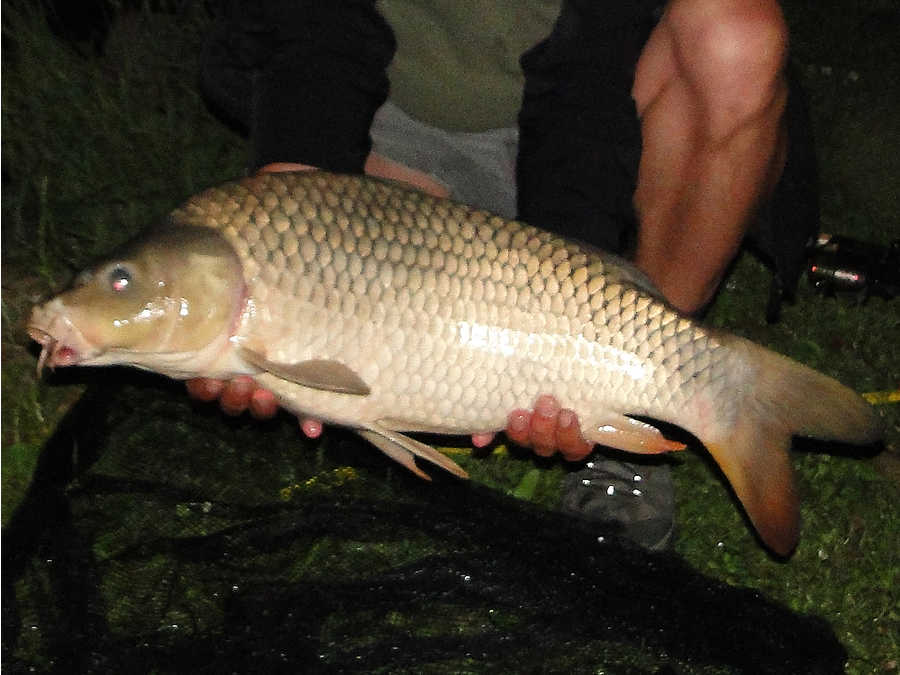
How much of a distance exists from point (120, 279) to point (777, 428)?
1.11 meters

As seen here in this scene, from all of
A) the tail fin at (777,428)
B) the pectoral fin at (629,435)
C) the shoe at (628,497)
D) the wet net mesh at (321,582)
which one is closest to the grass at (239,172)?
the wet net mesh at (321,582)

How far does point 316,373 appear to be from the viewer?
171cm

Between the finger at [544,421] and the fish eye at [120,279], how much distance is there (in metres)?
0.68

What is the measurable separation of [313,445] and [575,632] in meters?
0.70

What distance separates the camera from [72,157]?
3.36m

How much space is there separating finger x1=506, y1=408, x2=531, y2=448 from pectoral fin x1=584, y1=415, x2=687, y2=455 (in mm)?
106

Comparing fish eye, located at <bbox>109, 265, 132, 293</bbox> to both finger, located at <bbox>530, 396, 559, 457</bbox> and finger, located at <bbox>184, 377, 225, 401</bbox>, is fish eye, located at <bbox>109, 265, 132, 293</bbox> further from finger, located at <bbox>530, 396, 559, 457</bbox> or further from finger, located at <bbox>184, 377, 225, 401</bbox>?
finger, located at <bbox>530, 396, 559, 457</bbox>

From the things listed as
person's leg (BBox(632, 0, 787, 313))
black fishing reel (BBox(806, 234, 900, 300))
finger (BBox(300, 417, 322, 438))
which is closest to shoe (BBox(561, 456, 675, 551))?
person's leg (BBox(632, 0, 787, 313))

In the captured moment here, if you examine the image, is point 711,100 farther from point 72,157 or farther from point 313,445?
point 72,157

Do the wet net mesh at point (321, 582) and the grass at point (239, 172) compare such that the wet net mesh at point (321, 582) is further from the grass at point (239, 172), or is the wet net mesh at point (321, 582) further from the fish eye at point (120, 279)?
the fish eye at point (120, 279)

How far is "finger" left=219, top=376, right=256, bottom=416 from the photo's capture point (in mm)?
1866

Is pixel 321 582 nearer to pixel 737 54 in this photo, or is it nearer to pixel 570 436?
pixel 570 436

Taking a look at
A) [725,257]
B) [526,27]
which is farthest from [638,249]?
[526,27]

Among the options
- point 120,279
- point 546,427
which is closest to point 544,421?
point 546,427
